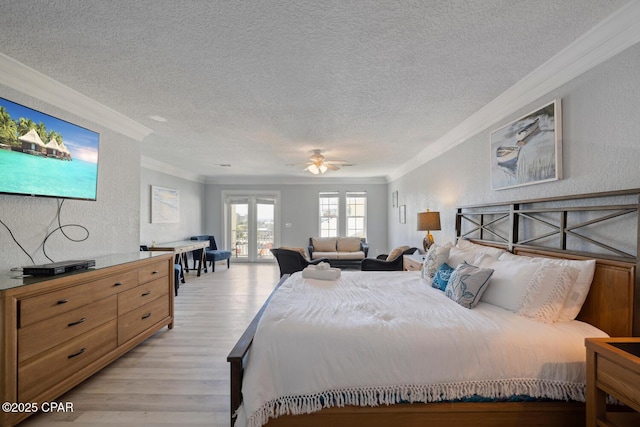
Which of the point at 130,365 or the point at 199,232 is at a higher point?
the point at 199,232

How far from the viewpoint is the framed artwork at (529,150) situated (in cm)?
219

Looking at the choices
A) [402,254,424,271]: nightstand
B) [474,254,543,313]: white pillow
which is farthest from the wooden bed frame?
[402,254,424,271]: nightstand

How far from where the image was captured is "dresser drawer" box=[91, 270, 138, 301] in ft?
7.47

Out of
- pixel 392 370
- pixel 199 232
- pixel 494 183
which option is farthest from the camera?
pixel 199 232

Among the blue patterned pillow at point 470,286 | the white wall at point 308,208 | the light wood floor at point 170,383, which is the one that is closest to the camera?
the light wood floor at point 170,383

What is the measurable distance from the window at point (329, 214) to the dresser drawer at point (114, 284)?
19.7ft

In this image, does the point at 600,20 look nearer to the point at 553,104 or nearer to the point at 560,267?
the point at 553,104

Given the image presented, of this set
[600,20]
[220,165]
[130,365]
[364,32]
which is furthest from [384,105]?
[220,165]

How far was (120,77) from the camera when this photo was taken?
2.37 metres

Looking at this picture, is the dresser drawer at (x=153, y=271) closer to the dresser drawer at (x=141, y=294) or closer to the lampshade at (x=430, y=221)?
the dresser drawer at (x=141, y=294)

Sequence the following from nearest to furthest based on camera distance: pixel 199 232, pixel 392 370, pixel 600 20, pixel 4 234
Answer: pixel 392 370
pixel 600 20
pixel 4 234
pixel 199 232

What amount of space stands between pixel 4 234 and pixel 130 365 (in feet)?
4.81

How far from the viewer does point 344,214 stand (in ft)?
27.5

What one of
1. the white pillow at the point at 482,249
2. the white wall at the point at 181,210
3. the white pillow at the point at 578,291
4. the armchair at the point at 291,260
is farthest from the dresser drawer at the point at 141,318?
the white pillow at the point at 578,291
